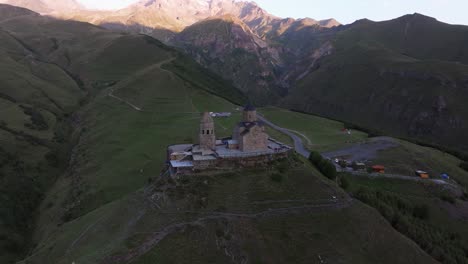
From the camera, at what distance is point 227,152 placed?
169 ft

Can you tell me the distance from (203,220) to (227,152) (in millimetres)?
12739

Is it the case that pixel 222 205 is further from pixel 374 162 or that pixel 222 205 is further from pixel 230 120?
pixel 230 120

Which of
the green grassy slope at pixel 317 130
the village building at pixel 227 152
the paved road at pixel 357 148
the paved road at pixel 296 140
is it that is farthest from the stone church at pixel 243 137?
the green grassy slope at pixel 317 130

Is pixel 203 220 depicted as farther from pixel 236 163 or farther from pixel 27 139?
pixel 27 139

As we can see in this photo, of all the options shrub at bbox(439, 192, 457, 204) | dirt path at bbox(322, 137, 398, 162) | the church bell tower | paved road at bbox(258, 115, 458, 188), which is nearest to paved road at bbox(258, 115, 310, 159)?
paved road at bbox(258, 115, 458, 188)

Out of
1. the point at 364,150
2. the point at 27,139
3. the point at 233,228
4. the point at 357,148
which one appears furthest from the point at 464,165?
the point at 27,139

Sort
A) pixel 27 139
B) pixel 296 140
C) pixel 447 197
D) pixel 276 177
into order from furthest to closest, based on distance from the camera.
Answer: pixel 296 140 < pixel 27 139 < pixel 447 197 < pixel 276 177

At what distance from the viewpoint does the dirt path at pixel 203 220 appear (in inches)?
1439

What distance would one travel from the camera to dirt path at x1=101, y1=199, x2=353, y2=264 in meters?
36.6

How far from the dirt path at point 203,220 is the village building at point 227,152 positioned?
8.43 metres

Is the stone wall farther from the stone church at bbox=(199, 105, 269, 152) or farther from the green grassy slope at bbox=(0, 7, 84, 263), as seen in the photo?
the green grassy slope at bbox=(0, 7, 84, 263)

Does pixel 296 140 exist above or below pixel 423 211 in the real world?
above

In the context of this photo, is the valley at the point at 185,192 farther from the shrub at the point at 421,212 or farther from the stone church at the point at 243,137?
the stone church at the point at 243,137

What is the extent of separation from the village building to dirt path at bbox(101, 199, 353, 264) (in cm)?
843
